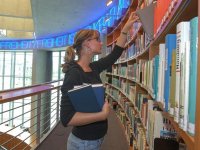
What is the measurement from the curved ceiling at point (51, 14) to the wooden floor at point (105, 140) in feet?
10.6

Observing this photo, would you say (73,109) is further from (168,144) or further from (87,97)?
(168,144)

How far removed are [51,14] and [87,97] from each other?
22.1 ft

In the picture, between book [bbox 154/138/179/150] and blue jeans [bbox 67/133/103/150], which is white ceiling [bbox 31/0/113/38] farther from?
book [bbox 154/138/179/150]

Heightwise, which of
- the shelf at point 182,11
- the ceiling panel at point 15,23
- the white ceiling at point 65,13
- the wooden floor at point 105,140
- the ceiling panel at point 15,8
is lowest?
the wooden floor at point 105,140

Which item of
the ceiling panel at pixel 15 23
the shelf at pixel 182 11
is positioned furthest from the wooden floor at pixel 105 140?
the ceiling panel at pixel 15 23

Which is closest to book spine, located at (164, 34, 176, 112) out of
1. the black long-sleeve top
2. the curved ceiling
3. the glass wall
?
the black long-sleeve top

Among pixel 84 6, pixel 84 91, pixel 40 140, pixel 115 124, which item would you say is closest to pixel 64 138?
pixel 40 140

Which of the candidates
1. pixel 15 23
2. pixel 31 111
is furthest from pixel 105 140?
pixel 15 23

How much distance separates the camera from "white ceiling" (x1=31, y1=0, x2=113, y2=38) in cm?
668

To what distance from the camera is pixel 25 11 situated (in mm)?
9930

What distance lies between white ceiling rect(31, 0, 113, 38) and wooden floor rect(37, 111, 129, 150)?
3176 millimetres

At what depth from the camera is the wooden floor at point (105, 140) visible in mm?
3925

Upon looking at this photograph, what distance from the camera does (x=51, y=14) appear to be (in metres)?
7.79

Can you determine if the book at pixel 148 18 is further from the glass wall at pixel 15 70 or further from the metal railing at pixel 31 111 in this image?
the glass wall at pixel 15 70
